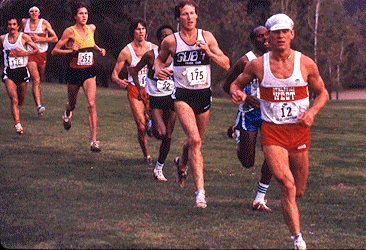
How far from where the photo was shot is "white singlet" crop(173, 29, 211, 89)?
280 inches

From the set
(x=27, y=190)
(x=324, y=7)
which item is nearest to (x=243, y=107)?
(x=27, y=190)

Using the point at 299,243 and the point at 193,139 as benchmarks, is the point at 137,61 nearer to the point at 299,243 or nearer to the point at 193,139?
the point at 193,139

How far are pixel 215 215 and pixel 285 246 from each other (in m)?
1.33

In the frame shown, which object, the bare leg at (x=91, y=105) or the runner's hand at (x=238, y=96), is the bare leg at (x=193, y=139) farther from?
the bare leg at (x=91, y=105)

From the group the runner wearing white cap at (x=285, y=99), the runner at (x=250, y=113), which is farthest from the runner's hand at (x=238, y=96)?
the runner at (x=250, y=113)

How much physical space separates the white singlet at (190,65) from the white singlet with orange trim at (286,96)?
1.79 meters

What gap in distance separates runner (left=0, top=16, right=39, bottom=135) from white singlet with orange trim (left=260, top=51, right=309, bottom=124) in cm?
845

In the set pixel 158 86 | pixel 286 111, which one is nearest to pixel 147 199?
pixel 158 86

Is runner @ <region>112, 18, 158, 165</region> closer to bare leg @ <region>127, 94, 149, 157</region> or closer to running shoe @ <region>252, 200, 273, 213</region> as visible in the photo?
bare leg @ <region>127, 94, 149, 157</region>

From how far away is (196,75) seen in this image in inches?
284

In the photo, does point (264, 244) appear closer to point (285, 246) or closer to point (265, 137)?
point (285, 246)

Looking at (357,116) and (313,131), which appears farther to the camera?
(357,116)

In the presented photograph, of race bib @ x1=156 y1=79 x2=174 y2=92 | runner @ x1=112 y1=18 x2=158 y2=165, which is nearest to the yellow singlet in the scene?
runner @ x1=112 y1=18 x2=158 y2=165

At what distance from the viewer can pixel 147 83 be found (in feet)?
29.3
